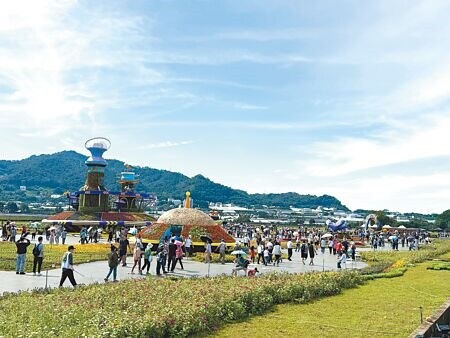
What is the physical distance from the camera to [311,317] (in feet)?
44.1

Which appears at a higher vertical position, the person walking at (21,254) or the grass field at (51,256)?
the person walking at (21,254)

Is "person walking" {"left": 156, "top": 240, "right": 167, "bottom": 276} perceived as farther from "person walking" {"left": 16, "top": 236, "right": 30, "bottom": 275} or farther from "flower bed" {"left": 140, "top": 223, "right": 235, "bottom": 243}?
"flower bed" {"left": 140, "top": 223, "right": 235, "bottom": 243}

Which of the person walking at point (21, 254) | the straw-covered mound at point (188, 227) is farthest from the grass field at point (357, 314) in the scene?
the straw-covered mound at point (188, 227)

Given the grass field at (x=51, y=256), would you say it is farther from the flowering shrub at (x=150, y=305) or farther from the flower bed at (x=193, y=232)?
the flowering shrub at (x=150, y=305)

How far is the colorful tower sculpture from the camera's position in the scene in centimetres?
6550

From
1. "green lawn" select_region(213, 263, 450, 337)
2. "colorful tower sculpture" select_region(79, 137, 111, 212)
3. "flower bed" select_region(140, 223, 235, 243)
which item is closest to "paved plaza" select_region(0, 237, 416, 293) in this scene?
"flower bed" select_region(140, 223, 235, 243)

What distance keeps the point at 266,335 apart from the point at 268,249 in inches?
664

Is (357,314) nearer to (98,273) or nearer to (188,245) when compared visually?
(98,273)

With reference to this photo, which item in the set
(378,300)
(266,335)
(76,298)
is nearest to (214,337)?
(266,335)

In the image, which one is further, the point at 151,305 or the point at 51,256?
the point at 51,256

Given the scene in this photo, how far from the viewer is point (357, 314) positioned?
13859 millimetres

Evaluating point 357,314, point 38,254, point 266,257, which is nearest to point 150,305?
point 357,314

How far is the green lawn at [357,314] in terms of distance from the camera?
38.5 ft

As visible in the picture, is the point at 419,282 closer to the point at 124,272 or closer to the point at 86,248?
the point at 124,272
